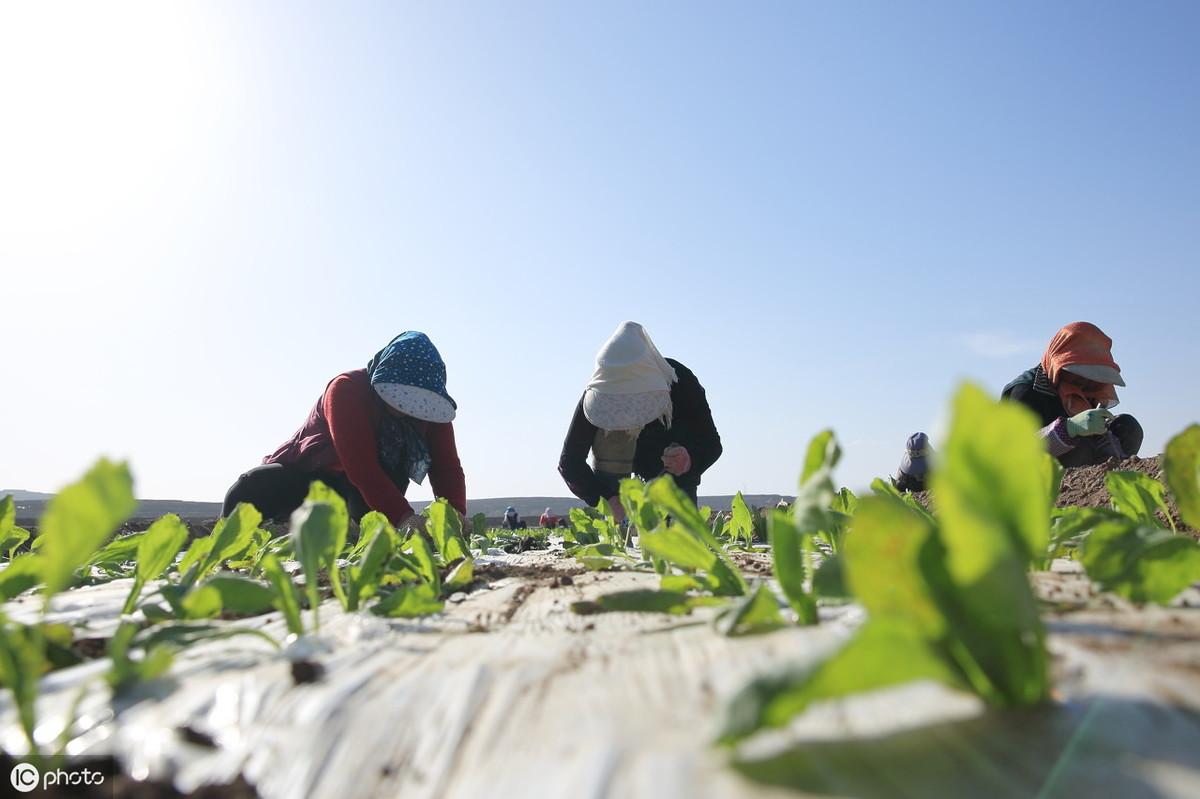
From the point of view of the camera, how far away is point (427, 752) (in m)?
0.47

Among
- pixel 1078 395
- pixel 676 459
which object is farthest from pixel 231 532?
pixel 1078 395

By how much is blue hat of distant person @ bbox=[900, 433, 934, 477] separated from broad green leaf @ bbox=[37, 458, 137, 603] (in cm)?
448

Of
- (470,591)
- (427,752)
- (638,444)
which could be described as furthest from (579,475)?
(427,752)

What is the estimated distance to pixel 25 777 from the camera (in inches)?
17.2

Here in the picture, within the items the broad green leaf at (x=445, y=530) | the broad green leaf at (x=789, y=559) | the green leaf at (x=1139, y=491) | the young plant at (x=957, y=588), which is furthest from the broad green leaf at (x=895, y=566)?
the broad green leaf at (x=445, y=530)

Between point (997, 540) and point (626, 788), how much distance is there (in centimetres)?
22

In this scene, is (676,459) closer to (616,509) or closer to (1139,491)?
(616,509)

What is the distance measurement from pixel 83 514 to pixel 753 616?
54cm

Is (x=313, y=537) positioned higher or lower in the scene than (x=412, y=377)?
lower

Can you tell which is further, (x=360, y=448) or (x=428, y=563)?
(x=360, y=448)

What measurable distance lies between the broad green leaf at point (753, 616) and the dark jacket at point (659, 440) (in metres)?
→ 3.55

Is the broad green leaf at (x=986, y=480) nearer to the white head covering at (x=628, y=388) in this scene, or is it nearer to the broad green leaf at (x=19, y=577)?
the broad green leaf at (x=19, y=577)

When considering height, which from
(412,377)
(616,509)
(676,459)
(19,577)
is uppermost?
(412,377)

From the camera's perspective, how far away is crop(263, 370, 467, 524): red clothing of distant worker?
3393 millimetres
